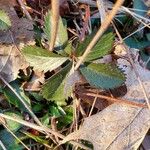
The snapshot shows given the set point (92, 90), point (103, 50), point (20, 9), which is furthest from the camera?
point (20, 9)

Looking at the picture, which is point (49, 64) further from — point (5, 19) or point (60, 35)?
point (5, 19)

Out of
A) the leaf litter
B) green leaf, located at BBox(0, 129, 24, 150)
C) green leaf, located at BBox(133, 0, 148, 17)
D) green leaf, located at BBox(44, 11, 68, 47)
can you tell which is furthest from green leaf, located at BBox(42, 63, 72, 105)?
green leaf, located at BBox(133, 0, 148, 17)

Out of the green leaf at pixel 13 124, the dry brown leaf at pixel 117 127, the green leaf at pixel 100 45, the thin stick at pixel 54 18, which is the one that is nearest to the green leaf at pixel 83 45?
the green leaf at pixel 100 45

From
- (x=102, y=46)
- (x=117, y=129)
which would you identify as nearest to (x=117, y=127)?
(x=117, y=129)

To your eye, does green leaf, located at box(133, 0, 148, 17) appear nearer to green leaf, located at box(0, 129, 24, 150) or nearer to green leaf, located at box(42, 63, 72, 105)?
green leaf, located at box(42, 63, 72, 105)

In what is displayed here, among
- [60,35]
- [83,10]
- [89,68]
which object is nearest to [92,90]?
[89,68]

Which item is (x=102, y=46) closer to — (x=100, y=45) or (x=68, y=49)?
(x=100, y=45)

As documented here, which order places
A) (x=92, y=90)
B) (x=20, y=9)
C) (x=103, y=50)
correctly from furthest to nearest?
1. (x=20, y=9)
2. (x=92, y=90)
3. (x=103, y=50)
